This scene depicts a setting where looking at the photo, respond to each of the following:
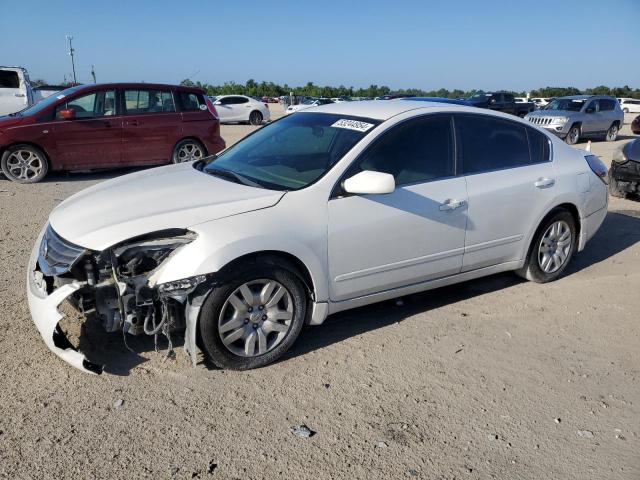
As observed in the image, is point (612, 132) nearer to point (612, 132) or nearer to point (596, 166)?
Result: point (612, 132)

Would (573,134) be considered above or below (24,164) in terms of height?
below

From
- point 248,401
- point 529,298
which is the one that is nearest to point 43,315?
point 248,401

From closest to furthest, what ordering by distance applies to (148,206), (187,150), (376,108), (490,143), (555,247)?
(148,206), (376,108), (490,143), (555,247), (187,150)

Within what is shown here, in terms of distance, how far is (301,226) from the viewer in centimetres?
362

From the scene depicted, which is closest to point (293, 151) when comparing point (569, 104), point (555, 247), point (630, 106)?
point (555, 247)

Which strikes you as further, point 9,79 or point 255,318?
point 9,79


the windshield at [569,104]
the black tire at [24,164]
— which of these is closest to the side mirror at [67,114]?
the black tire at [24,164]

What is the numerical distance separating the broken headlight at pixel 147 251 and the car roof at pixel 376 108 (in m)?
1.72

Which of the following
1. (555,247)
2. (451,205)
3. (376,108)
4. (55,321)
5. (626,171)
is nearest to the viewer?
(55,321)

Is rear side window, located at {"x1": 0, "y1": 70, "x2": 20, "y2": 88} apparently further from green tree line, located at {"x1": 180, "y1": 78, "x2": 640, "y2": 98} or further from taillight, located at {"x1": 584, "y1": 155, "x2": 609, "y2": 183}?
green tree line, located at {"x1": 180, "y1": 78, "x2": 640, "y2": 98}

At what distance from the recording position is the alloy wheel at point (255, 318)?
348 centimetres

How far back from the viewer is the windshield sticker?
4121 millimetres

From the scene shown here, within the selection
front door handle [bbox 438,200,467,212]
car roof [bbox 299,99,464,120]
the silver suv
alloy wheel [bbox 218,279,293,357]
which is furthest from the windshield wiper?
the silver suv

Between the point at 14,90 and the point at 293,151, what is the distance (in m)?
13.0
